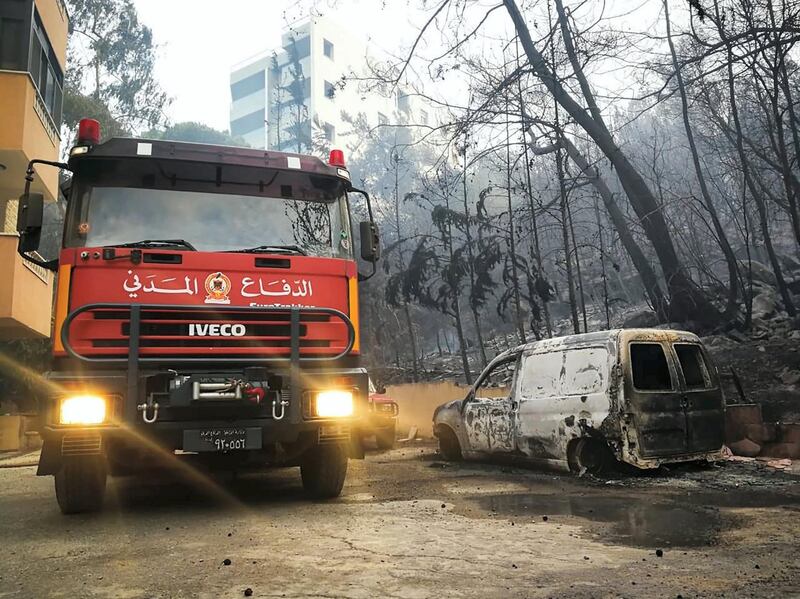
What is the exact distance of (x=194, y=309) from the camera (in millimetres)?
5262

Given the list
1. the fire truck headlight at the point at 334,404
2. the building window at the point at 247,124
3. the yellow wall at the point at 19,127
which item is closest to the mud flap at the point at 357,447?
the fire truck headlight at the point at 334,404

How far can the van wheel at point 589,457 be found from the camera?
7434 millimetres

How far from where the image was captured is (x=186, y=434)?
5.18 meters

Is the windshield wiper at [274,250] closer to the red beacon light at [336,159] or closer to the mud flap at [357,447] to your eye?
the red beacon light at [336,159]

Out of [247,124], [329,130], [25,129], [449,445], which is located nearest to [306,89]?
[329,130]

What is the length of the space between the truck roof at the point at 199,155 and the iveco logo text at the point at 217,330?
5.26 ft

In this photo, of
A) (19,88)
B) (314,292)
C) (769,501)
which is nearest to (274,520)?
(314,292)

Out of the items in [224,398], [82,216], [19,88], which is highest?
[19,88]

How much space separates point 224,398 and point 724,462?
19.8 ft

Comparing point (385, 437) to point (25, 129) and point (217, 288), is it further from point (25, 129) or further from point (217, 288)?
point (25, 129)

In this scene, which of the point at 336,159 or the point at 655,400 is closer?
the point at 336,159

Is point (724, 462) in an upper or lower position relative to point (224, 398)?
lower

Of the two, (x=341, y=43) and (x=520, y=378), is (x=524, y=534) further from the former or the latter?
(x=341, y=43)

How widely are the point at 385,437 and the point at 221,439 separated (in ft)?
23.7
